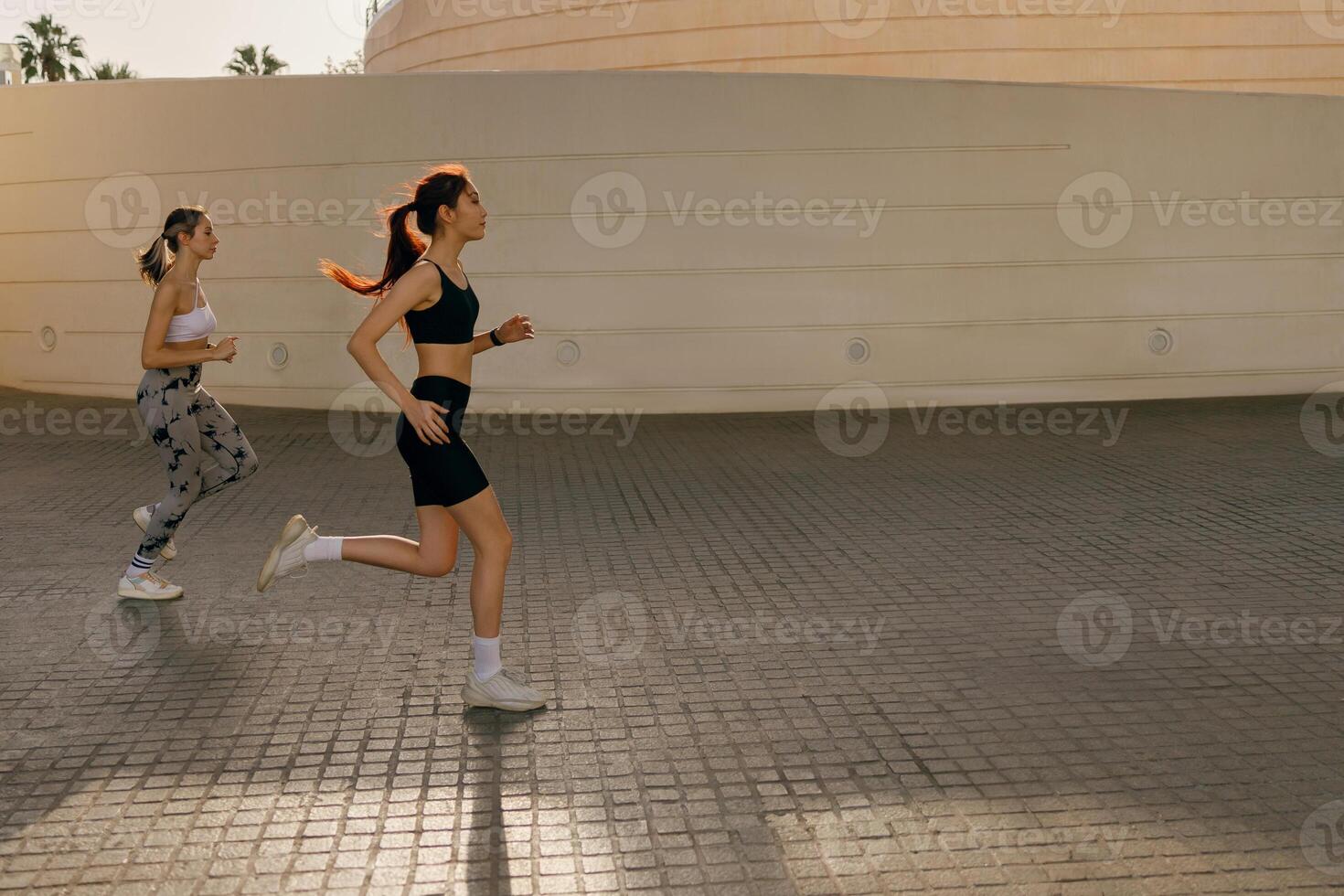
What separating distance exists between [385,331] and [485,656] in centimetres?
125

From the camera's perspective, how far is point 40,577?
23.9ft

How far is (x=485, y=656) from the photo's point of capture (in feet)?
16.4

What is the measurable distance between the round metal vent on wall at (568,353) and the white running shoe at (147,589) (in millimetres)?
7856

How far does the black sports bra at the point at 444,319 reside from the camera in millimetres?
4793

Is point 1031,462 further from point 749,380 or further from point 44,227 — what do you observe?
point 44,227

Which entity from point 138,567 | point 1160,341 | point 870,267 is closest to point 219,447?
point 138,567

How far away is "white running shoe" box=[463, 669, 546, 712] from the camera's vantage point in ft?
16.3

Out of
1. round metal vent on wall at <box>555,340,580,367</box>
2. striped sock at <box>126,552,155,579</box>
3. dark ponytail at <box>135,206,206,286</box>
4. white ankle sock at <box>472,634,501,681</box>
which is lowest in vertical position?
striped sock at <box>126,552,155,579</box>

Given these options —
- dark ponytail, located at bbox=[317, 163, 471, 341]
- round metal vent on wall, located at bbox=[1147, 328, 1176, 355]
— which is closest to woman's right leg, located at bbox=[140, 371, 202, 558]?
dark ponytail, located at bbox=[317, 163, 471, 341]

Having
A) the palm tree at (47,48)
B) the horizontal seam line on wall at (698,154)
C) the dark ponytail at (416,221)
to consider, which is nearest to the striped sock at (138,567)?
the dark ponytail at (416,221)

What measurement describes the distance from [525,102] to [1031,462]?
21.7ft

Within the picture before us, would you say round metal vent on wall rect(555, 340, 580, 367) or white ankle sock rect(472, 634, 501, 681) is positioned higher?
white ankle sock rect(472, 634, 501, 681)

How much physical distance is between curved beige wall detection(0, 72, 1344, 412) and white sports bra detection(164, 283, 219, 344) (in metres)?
7.46

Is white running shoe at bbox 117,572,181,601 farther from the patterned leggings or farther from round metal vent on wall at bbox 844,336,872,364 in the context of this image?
round metal vent on wall at bbox 844,336,872,364
